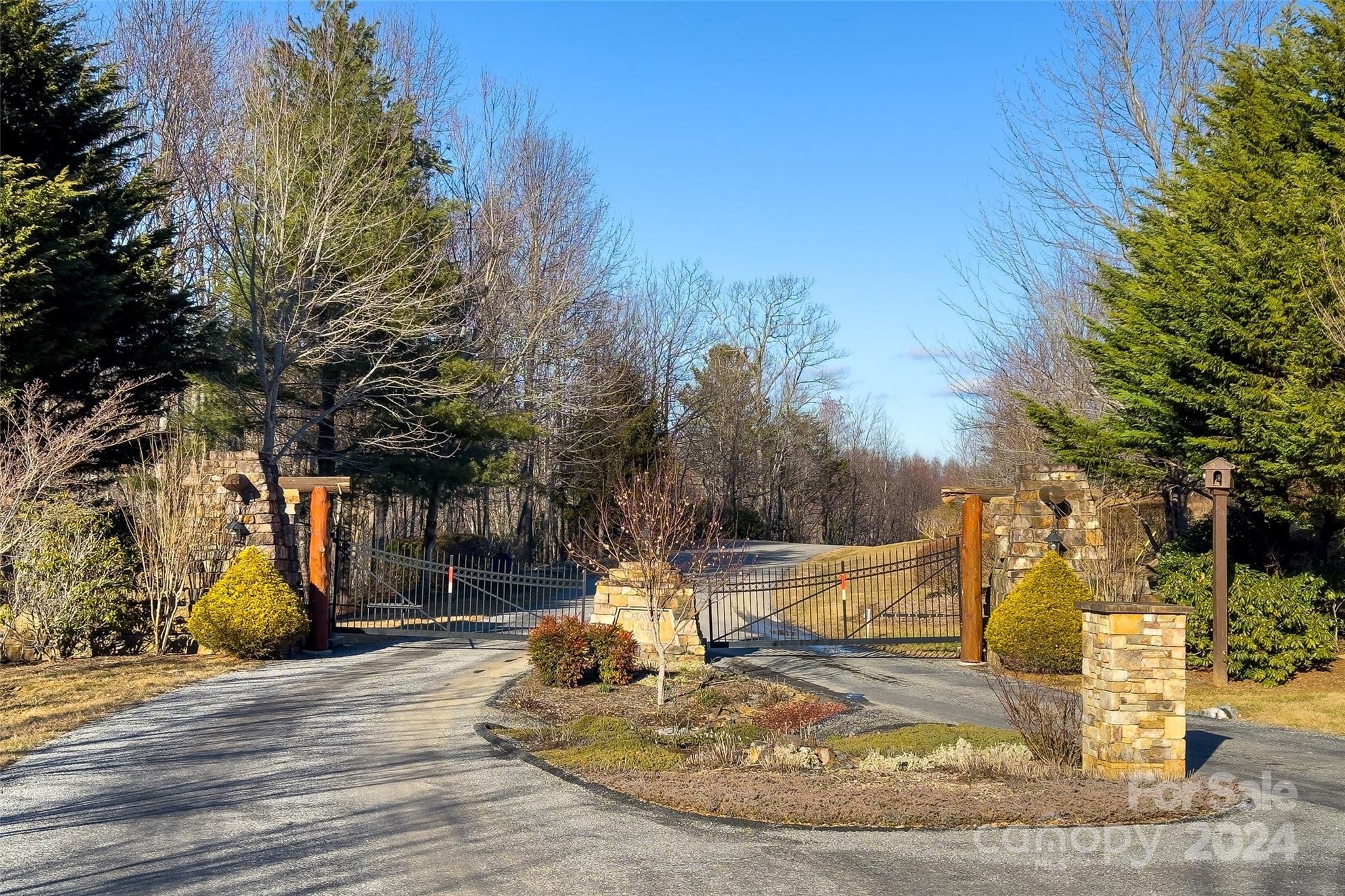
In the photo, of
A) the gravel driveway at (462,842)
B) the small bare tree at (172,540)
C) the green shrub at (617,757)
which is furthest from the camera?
the small bare tree at (172,540)

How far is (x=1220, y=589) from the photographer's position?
13.4 m

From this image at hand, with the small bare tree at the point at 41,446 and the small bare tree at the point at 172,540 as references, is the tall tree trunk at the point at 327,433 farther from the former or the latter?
the small bare tree at the point at 172,540

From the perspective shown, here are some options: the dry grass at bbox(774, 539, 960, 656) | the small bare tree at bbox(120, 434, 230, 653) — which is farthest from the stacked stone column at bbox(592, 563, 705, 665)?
the small bare tree at bbox(120, 434, 230, 653)

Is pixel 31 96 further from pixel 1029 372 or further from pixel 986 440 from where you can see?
pixel 986 440

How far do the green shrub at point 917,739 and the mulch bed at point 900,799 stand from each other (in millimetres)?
924

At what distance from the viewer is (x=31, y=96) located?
16.9 metres

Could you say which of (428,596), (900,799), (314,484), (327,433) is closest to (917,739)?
(900,799)

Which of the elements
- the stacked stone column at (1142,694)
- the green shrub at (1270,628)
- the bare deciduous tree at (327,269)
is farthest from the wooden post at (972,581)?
the bare deciduous tree at (327,269)

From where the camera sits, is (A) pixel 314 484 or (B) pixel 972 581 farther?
(A) pixel 314 484

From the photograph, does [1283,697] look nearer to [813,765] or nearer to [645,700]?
[813,765]

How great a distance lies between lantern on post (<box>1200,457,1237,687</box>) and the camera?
13.2 metres

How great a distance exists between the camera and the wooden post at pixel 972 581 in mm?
15820

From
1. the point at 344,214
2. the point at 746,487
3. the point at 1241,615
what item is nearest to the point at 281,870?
the point at 1241,615

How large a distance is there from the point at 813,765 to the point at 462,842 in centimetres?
313
